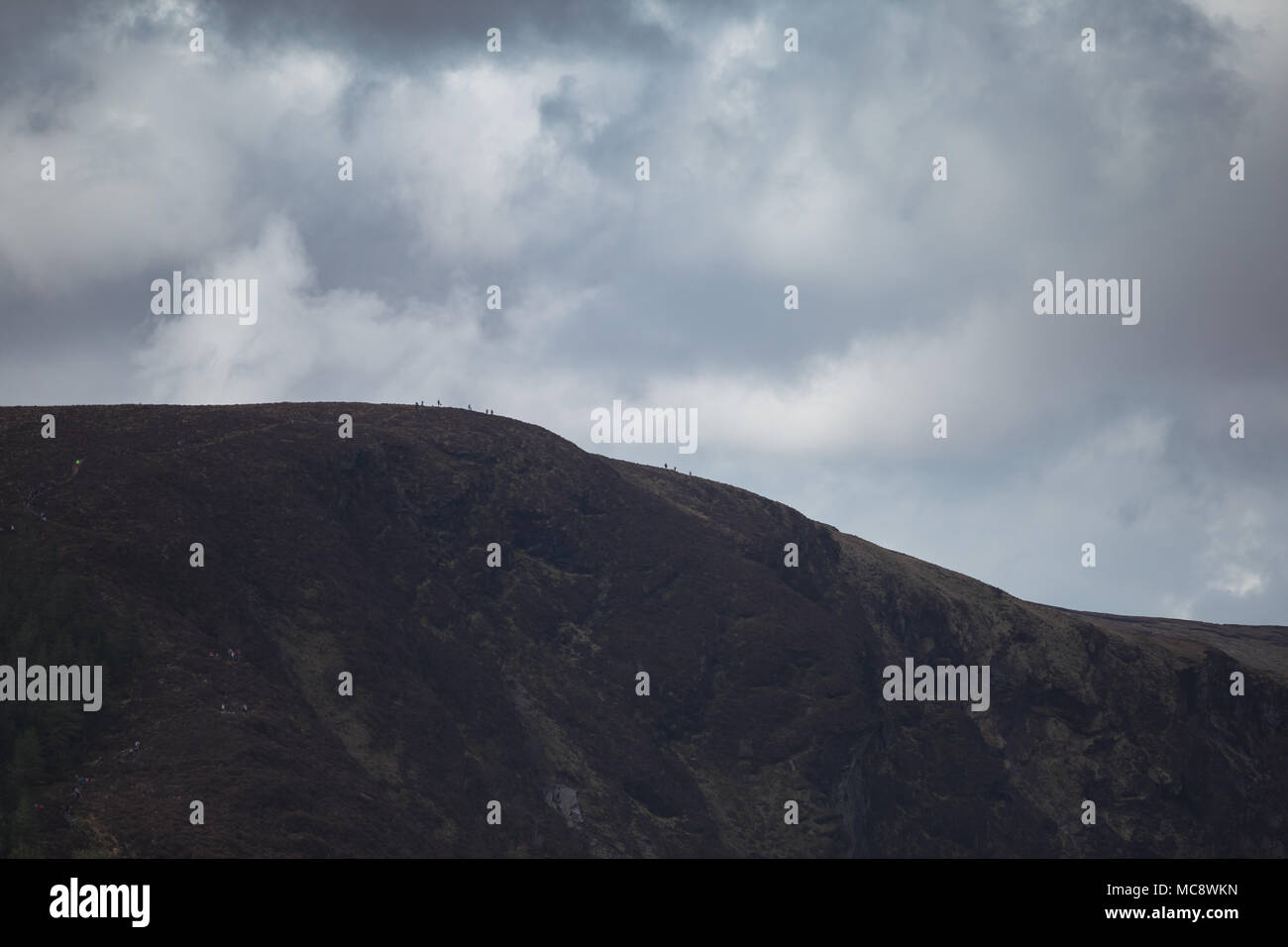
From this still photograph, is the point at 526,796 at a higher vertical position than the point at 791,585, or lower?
lower

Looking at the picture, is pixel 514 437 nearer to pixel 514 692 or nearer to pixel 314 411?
pixel 314 411

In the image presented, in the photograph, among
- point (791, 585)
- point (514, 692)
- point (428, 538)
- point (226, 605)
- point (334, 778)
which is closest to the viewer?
point (334, 778)

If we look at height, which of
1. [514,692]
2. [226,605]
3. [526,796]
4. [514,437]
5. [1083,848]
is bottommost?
[1083,848]

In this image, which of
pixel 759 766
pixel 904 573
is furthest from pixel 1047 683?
pixel 759 766
